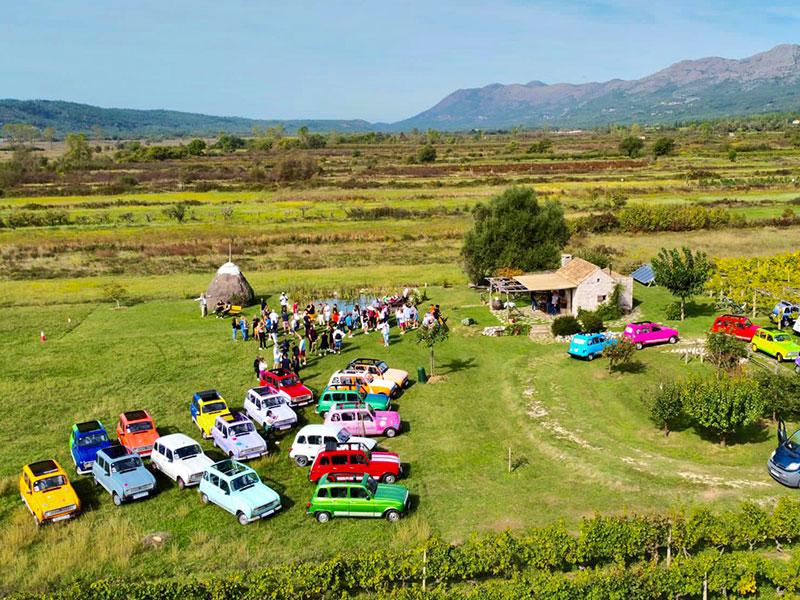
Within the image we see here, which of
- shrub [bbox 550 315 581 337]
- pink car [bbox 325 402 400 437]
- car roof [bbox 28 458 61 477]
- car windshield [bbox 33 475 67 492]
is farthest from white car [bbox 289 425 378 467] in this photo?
shrub [bbox 550 315 581 337]

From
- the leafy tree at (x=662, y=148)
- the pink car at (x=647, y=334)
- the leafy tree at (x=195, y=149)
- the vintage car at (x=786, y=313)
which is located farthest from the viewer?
the leafy tree at (x=195, y=149)

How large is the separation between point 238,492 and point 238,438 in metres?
3.86

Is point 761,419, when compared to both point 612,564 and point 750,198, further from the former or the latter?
point 750,198

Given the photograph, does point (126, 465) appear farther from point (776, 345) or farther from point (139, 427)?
point (776, 345)

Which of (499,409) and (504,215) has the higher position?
(504,215)

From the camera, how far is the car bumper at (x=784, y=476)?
1859cm

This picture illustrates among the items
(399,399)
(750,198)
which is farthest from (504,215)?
(750,198)

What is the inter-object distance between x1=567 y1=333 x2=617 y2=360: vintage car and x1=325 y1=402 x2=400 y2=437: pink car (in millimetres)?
10875

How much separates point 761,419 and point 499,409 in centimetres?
957

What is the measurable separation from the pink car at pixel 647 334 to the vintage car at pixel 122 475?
22.9 m

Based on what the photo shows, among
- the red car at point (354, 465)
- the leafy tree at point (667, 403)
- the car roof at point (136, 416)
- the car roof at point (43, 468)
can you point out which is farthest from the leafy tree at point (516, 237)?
the car roof at point (43, 468)

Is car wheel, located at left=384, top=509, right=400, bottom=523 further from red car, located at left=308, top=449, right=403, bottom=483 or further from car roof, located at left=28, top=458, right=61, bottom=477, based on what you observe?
car roof, located at left=28, top=458, right=61, bottom=477

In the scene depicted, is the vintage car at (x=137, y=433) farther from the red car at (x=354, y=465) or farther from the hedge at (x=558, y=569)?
the hedge at (x=558, y=569)

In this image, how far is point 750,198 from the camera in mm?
81625
